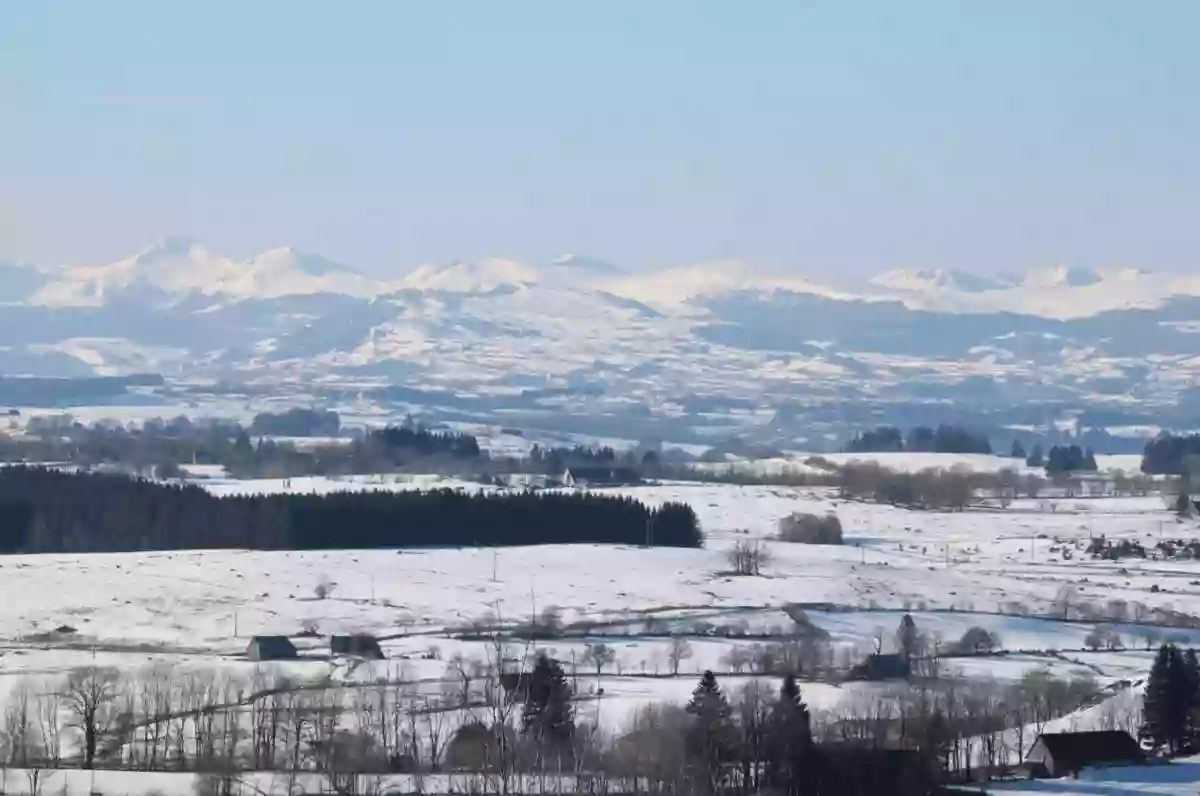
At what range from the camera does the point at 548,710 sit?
24547 millimetres

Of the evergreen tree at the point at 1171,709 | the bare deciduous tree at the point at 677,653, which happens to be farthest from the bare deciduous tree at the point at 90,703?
the evergreen tree at the point at 1171,709

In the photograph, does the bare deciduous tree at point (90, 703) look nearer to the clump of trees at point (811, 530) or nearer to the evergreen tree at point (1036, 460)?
the clump of trees at point (811, 530)

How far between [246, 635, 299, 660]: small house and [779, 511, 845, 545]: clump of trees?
74.0 feet

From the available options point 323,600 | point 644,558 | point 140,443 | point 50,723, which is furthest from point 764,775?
point 140,443

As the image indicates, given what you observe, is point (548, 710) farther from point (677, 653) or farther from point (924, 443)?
point (924, 443)

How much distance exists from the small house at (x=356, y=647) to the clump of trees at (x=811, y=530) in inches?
844

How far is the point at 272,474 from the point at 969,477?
23.0 meters

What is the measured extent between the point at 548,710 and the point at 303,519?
86.8 feet

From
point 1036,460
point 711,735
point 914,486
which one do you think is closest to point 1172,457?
point 1036,460

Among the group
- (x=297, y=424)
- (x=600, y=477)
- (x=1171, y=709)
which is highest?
(x=297, y=424)

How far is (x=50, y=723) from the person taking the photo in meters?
26.1

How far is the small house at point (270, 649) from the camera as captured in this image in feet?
108

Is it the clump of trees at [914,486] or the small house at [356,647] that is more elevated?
the clump of trees at [914,486]

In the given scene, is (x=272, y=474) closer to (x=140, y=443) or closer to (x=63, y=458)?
(x=63, y=458)
